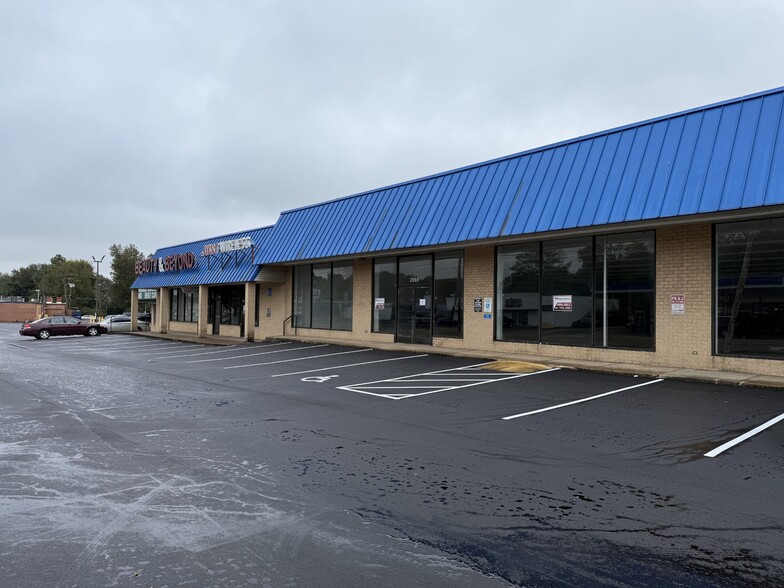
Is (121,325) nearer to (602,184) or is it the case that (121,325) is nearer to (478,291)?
(478,291)

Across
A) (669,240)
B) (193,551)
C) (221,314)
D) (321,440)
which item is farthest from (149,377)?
(221,314)

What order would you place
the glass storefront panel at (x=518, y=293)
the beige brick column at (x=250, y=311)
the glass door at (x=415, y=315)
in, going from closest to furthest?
the glass storefront panel at (x=518, y=293) < the glass door at (x=415, y=315) < the beige brick column at (x=250, y=311)

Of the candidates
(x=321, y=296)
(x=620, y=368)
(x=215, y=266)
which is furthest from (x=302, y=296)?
(x=620, y=368)

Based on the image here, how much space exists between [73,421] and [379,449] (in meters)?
5.18

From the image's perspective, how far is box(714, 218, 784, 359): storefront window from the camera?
11.8m

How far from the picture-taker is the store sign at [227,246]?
27.6 meters

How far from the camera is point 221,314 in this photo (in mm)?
32188

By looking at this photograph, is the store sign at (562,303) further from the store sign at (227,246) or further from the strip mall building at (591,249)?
the store sign at (227,246)

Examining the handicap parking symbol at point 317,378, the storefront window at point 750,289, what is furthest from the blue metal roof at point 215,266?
the storefront window at point 750,289

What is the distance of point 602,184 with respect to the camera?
44.9 feet

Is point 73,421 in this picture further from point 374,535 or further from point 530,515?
point 530,515

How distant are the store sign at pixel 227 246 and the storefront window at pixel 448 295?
12.0m

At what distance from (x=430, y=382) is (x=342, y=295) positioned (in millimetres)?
11913

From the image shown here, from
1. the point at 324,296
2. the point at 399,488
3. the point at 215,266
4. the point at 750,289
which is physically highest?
the point at 215,266
